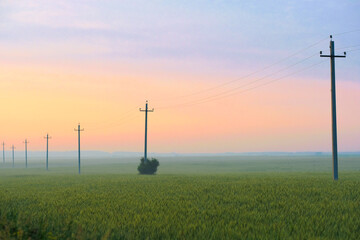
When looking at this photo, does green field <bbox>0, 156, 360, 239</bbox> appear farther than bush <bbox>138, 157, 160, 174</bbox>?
No

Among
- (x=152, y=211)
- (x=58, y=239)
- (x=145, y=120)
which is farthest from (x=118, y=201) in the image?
(x=145, y=120)

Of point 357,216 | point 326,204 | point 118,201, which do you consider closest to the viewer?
point 357,216

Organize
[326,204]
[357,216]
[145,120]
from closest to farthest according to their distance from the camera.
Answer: [357,216] → [326,204] → [145,120]

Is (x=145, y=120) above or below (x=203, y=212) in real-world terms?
above

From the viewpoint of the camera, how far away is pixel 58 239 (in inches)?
422

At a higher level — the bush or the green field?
the green field

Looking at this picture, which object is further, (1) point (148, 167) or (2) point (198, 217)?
(1) point (148, 167)

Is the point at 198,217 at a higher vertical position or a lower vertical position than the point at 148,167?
higher

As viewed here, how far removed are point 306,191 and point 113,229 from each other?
42.5ft

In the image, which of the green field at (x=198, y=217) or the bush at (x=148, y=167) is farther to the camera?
the bush at (x=148, y=167)

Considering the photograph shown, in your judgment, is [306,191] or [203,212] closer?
[203,212]

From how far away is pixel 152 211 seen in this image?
16266 mm

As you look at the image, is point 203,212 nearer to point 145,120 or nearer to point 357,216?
point 357,216

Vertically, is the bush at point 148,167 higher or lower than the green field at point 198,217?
lower
